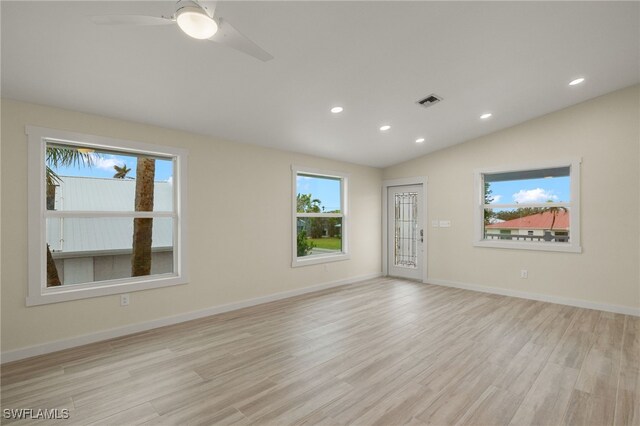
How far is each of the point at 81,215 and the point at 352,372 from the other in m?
3.19

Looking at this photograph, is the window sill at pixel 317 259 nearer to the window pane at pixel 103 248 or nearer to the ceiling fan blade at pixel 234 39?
the window pane at pixel 103 248

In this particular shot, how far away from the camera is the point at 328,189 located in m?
5.99

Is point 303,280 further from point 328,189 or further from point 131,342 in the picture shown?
point 131,342

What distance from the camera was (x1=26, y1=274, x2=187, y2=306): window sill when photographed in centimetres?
300

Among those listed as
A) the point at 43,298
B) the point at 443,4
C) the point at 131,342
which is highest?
the point at 443,4

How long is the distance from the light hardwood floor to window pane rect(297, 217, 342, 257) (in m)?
1.72

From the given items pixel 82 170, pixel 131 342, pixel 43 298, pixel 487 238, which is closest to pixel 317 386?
pixel 131 342

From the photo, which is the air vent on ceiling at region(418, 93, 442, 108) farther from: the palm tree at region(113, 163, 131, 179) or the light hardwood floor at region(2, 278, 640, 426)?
the palm tree at region(113, 163, 131, 179)

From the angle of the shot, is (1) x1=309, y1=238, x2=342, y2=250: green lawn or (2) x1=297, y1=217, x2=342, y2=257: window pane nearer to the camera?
(2) x1=297, y1=217, x2=342, y2=257: window pane

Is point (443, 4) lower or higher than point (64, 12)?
higher

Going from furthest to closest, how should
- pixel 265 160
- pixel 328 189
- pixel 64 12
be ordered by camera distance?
pixel 328 189 → pixel 265 160 → pixel 64 12

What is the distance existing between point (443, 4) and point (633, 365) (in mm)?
3481

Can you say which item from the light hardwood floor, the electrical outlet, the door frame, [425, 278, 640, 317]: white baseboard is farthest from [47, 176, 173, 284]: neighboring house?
[425, 278, 640, 317]: white baseboard

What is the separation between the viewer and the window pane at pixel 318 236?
5555 millimetres
